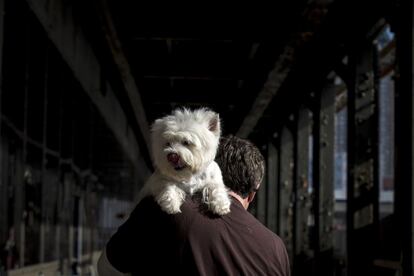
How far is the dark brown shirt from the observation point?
3465mm

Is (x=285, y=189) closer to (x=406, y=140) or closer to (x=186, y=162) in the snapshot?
(x=406, y=140)

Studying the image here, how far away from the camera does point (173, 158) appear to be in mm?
3543

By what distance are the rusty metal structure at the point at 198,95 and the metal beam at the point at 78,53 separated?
0.04 meters

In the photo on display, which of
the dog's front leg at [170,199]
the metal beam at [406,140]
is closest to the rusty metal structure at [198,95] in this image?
the metal beam at [406,140]

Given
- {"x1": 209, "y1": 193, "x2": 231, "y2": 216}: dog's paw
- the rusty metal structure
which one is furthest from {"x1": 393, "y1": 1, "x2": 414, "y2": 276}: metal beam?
{"x1": 209, "y1": 193, "x2": 231, "y2": 216}: dog's paw

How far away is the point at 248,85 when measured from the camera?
18828mm

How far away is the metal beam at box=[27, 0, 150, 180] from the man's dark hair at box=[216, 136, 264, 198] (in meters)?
5.53

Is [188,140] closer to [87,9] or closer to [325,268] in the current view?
[87,9]

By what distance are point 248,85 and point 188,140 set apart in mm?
15325

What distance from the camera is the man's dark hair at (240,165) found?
374cm

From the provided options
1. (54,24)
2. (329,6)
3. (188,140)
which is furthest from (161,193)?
(329,6)

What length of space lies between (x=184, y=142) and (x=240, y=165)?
29cm

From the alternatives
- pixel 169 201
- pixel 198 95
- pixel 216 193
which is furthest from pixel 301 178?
pixel 169 201

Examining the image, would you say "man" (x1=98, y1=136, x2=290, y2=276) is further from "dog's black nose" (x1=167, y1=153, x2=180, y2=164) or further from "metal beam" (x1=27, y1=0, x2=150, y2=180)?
"metal beam" (x1=27, y1=0, x2=150, y2=180)
